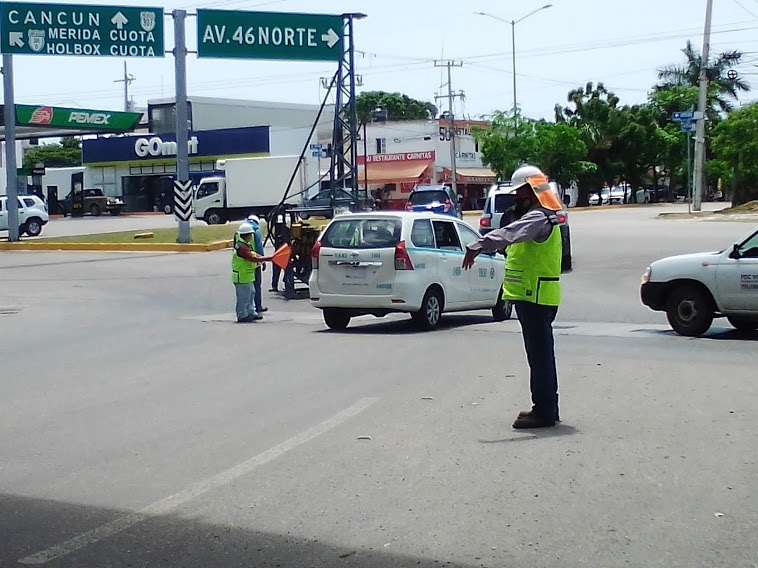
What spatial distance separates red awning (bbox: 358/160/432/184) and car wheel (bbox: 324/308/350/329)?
190 ft

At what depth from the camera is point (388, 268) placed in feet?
49.2

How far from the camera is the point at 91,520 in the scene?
6.25m

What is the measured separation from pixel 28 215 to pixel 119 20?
16098 millimetres

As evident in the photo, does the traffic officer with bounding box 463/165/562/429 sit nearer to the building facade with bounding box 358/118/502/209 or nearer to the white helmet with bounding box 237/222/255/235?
the white helmet with bounding box 237/222/255/235

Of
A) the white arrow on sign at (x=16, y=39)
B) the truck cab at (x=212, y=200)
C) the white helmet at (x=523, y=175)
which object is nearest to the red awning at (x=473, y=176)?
the truck cab at (x=212, y=200)

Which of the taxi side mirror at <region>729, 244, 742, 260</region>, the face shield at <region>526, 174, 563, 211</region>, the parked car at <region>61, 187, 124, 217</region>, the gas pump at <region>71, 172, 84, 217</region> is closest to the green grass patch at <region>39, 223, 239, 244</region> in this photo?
the taxi side mirror at <region>729, 244, 742, 260</region>

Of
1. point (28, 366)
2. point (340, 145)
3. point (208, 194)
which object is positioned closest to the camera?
point (28, 366)

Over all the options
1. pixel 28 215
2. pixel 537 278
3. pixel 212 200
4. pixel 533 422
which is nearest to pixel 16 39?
pixel 28 215

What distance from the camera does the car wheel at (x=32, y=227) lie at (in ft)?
144

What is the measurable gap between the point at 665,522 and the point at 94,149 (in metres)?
70.2

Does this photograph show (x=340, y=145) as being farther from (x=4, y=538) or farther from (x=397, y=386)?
(x=4, y=538)

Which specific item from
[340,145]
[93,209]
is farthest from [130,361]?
[93,209]

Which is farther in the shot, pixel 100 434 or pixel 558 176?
pixel 558 176

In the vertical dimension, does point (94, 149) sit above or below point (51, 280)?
above
